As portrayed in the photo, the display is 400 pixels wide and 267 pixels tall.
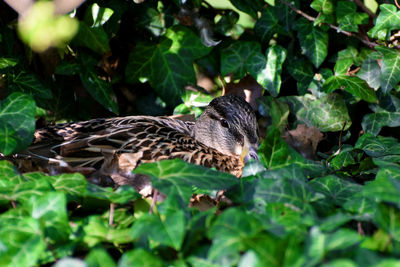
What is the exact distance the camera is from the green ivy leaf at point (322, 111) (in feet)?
11.8

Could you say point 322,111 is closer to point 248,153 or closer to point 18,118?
point 248,153

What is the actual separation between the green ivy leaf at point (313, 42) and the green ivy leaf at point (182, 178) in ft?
6.57

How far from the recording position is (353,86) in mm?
3438

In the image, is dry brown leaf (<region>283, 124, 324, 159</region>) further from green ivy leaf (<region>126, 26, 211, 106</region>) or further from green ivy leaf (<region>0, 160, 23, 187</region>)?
green ivy leaf (<region>0, 160, 23, 187</region>)

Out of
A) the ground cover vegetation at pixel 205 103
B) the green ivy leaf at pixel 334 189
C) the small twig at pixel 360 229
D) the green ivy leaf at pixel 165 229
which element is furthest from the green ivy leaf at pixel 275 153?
the green ivy leaf at pixel 165 229

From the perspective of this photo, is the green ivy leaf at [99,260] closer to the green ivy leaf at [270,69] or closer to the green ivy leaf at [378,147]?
the green ivy leaf at [378,147]

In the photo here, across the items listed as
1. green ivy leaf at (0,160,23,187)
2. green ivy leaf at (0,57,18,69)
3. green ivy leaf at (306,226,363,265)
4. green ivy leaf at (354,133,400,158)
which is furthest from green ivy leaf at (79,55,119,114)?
green ivy leaf at (306,226,363,265)

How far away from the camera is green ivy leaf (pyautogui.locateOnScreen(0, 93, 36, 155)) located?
2197mm

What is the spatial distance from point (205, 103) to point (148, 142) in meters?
0.92

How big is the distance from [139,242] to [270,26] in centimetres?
251

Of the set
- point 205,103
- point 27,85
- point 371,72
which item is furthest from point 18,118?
point 371,72

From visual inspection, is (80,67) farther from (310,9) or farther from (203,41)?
(310,9)

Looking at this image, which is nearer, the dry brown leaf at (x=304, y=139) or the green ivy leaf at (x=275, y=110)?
the dry brown leaf at (x=304, y=139)

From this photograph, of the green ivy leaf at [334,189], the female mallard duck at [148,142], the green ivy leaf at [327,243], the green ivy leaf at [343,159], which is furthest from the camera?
the female mallard duck at [148,142]
